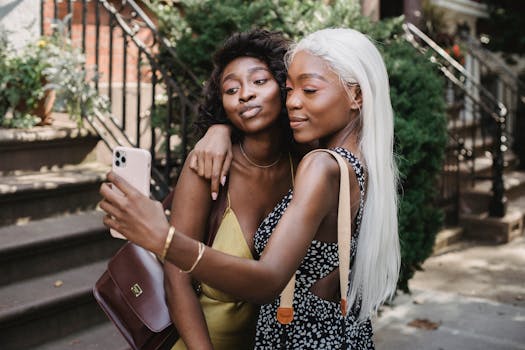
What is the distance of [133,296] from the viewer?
2193 millimetres

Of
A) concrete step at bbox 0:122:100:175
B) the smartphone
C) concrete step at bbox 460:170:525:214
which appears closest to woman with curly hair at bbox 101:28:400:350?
the smartphone

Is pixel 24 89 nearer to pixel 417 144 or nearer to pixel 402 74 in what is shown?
pixel 402 74

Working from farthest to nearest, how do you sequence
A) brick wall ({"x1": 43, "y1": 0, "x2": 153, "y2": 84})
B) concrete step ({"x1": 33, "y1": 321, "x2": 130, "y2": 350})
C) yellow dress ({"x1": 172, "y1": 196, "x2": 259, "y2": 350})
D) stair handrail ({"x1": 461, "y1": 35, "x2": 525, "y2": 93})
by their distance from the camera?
stair handrail ({"x1": 461, "y1": 35, "x2": 525, "y2": 93}) → brick wall ({"x1": 43, "y1": 0, "x2": 153, "y2": 84}) → concrete step ({"x1": 33, "y1": 321, "x2": 130, "y2": 350}) → yellow dress ({"x1": 172, "y1": 196, "x2": 259, "y2": 350})

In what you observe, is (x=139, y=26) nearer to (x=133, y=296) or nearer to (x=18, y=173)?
(x=18, y=173)

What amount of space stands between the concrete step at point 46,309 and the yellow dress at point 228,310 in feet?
5.51

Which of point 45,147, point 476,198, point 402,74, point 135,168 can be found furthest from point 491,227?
point 135,168

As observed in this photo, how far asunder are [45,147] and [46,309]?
178 centimetres

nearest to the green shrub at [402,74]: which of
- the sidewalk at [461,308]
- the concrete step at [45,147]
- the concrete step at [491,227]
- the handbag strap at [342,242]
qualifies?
the sidewalk at [461,308]

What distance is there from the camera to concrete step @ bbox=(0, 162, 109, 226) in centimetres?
430

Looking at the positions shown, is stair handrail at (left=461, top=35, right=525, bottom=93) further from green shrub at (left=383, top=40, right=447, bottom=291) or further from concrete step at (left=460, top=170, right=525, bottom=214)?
green shrub at (left=383, top=40, right=447, bottom=291)

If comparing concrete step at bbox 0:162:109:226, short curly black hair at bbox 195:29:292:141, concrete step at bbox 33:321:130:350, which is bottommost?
concrete step at bbox 33:321:130:350

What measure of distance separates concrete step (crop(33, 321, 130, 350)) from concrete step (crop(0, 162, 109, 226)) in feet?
3.19

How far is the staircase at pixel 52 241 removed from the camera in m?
3.64

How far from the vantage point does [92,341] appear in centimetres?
372
